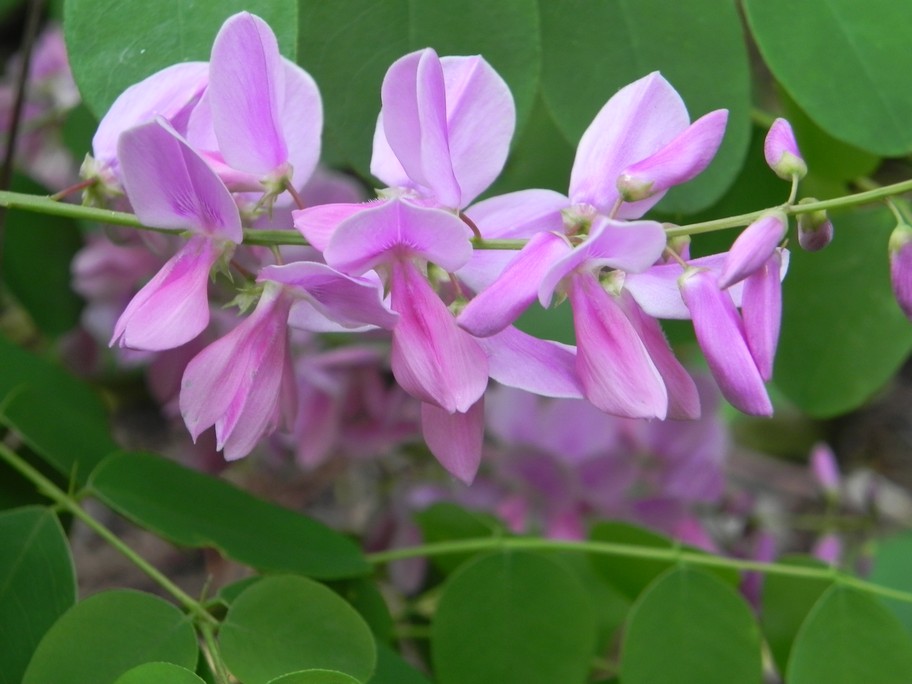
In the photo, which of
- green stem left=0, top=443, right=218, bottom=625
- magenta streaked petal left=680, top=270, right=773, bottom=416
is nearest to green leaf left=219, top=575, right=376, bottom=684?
green stem left=0, top=443, right=218, bottom=625

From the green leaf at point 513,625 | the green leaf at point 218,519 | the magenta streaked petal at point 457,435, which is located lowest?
the green leaf at point 513,625

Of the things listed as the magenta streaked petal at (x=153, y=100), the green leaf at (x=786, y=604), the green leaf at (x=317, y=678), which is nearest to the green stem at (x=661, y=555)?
the green leaf at (x=786, y=604)

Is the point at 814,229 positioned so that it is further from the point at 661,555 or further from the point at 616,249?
the point at 661,555

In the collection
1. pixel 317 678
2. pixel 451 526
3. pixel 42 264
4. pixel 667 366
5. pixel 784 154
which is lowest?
pixel 451 526

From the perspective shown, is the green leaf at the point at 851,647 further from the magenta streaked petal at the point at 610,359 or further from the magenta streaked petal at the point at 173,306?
the magenta streaked petal at the point at 173,306

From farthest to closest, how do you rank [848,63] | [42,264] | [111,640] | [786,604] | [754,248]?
[42,264] → [786,604] → [848,63] → [111,640] → [754,248]

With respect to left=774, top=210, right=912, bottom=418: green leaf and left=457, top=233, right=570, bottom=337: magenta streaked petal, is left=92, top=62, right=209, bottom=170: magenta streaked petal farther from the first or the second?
left=774, top=210, right=912, bottom=418: green leaf

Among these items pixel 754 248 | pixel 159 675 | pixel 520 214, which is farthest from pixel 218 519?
pixel 754 248
